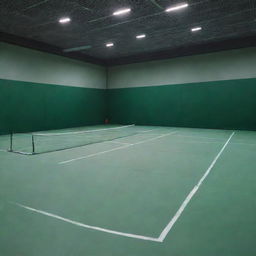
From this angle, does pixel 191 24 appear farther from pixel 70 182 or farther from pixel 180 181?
pixel 70 182

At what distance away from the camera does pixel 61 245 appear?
99.1 inches

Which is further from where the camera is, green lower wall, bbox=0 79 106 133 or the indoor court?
green lower wall, bbox=0 79 106 133

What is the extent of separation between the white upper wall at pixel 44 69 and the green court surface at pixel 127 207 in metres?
8.34

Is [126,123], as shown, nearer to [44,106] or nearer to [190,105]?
[190,105]

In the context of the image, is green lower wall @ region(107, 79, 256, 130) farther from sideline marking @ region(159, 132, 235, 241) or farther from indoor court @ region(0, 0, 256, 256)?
sideline marking @ region(159, 132, 235, 241)

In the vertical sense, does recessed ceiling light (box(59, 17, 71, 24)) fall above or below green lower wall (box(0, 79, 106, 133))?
above

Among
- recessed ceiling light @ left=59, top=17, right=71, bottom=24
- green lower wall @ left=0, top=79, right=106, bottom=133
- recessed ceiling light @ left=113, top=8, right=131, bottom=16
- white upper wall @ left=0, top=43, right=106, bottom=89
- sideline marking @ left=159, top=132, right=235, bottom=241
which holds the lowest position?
sideline marking @ left=159, top=132, right=235, bottom=241

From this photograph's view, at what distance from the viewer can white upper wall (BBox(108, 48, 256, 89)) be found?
14266mm

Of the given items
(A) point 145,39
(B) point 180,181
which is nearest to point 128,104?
(A) point 145,39

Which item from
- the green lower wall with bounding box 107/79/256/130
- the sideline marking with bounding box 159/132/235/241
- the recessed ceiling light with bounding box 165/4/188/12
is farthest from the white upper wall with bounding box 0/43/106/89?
the sideline marking with bounding box 159/132/235/241

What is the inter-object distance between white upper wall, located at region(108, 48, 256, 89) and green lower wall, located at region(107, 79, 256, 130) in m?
0.41

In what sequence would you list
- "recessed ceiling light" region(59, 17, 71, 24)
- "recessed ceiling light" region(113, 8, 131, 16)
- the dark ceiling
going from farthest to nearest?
"recessed ceiling light" region(59, 17, 71, 24)
"recessed ceiling light" region(113, 8, 131, 16)
the dark ceiling

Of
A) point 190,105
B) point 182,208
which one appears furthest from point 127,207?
point 190,105

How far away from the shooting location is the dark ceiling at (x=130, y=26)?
877 cm
